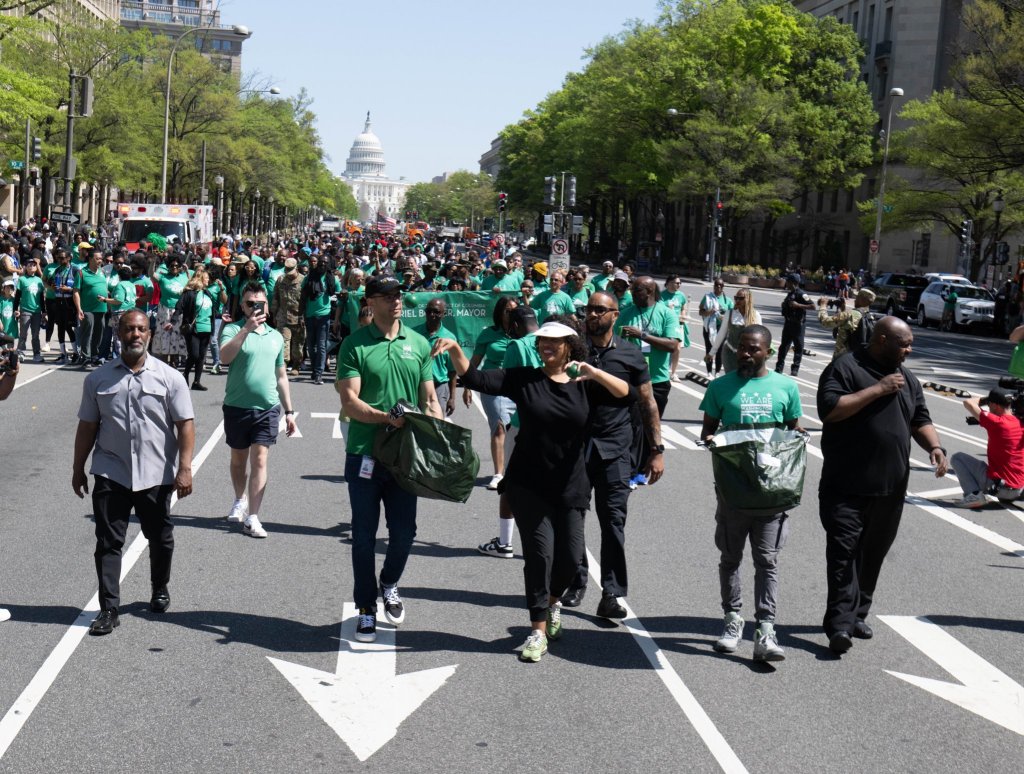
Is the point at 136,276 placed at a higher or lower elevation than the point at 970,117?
lower

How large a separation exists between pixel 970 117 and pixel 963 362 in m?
12.9

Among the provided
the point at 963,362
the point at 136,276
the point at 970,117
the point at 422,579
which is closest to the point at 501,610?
the point at 422,579

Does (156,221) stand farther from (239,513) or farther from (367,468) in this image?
(367,468)

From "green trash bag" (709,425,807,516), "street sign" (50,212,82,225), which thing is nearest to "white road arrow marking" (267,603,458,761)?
"green trash bag" (709,425,807,516)

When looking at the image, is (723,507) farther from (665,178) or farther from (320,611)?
(665,178)

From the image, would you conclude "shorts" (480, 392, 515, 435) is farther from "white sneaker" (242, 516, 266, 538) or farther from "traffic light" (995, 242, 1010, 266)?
"traffic light" (995, 242, 1010, 266)

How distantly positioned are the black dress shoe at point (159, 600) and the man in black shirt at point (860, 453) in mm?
3708

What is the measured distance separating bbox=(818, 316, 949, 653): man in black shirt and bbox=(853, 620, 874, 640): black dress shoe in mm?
339

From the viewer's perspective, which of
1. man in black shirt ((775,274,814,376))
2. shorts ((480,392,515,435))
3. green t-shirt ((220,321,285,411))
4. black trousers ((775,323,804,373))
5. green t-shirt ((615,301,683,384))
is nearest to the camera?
green t-shirt ((220,321,285,411))

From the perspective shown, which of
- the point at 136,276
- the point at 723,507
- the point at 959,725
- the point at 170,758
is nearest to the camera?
the point at 170,758

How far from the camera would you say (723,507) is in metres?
7.49

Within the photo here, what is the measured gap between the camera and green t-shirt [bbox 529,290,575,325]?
15828 millimetres

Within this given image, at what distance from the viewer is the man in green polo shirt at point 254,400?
10.1 metres

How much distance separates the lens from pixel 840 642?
7527 millimetres
